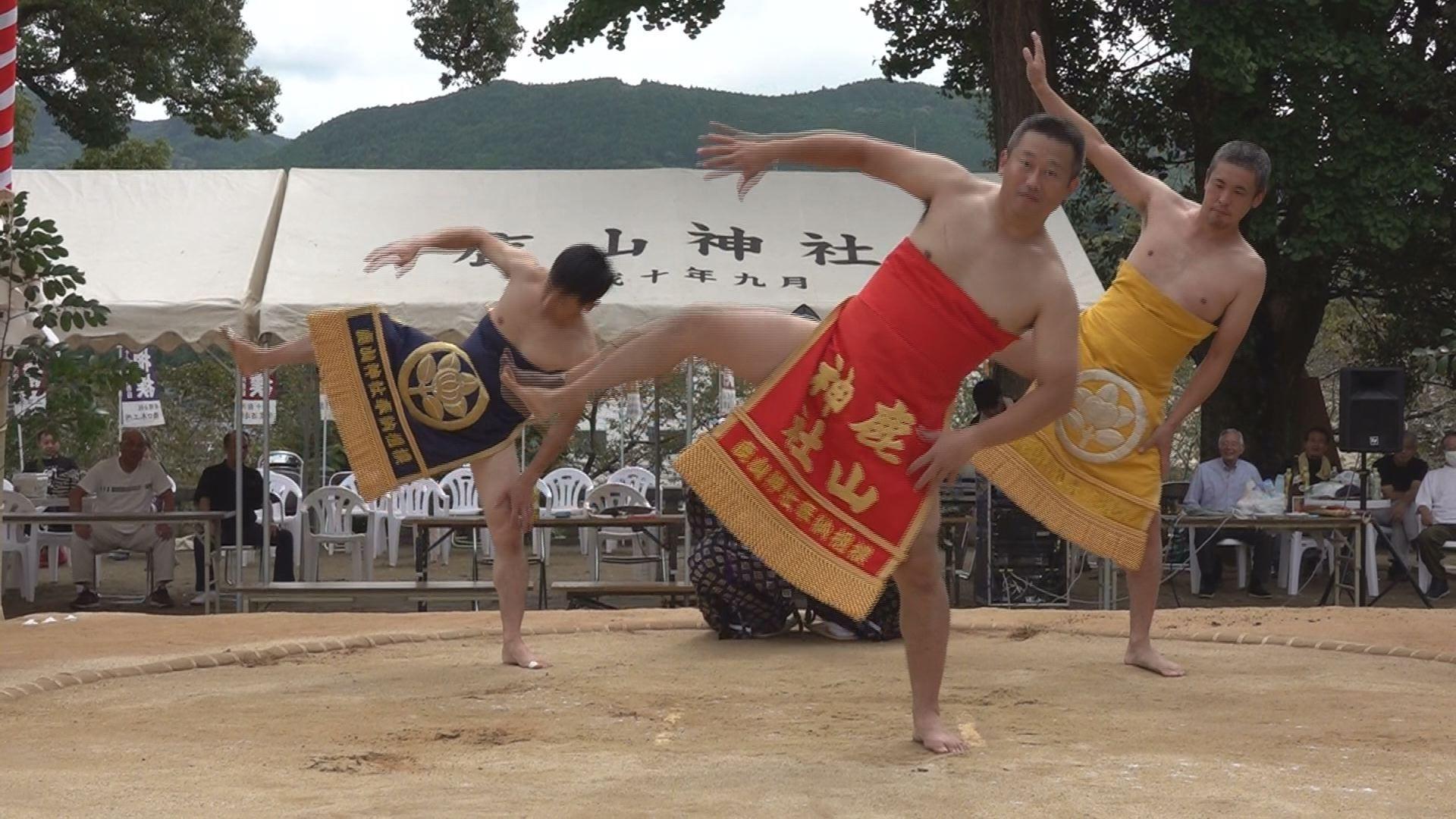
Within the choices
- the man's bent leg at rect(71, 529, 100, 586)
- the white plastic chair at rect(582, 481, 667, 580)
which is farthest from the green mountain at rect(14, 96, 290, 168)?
the man's bent leg at rect(71, 529, 100, 586)

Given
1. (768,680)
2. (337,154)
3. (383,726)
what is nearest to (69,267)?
(383,726)

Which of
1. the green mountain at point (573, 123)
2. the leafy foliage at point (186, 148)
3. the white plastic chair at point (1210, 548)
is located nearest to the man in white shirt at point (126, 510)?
the white plastic chair at point (1210, 548)

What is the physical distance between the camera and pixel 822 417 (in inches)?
94.0

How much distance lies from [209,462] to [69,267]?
29.4ft

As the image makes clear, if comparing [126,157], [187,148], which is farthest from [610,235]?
[187,148]

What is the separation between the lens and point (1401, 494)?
22.9 ft

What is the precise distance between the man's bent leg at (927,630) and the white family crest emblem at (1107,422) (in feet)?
2.67

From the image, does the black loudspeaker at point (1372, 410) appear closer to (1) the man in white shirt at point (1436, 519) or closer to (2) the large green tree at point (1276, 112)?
(1) the man in white shirt at point (1436, 519)

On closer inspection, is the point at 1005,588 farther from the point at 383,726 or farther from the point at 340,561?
the point at 340,561

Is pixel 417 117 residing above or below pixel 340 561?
above

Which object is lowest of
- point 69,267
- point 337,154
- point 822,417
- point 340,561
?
point 340,561

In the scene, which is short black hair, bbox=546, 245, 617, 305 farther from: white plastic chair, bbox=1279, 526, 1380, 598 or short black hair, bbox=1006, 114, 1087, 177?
white plastic chair, bbox=1279, 526, 1380, 598

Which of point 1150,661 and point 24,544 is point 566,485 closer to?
point 24,544

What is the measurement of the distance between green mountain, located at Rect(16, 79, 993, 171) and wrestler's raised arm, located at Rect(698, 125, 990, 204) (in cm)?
2838
